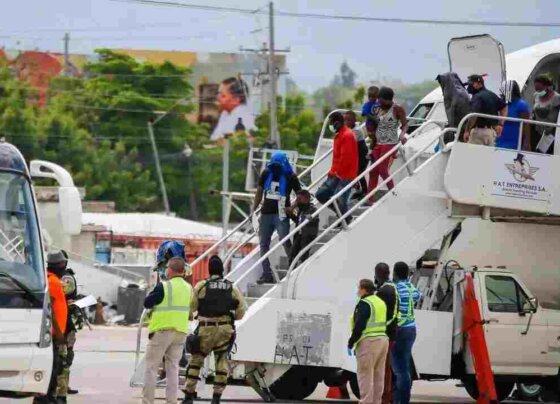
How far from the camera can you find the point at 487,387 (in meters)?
18.8

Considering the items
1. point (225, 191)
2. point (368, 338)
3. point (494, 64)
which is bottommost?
point (225, 191)

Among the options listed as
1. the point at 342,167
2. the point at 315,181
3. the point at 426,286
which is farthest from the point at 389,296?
the point at 315,181

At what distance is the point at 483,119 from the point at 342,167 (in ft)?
6.37

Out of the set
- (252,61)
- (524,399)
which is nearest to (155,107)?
(252,61)

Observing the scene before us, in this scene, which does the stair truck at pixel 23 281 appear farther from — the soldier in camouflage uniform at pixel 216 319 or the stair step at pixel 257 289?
the stair step at pixel 257 289

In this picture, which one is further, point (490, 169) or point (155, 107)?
point (155, 107)

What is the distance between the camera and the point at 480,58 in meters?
21.3

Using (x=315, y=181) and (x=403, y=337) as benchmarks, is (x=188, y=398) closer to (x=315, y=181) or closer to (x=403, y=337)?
(x=403, y=337)

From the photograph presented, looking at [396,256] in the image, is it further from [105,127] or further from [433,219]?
[105,127]

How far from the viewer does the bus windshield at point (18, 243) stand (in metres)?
14.0

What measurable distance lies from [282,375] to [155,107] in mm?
85107

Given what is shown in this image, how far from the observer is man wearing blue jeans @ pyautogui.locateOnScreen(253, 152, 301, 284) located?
19875mm

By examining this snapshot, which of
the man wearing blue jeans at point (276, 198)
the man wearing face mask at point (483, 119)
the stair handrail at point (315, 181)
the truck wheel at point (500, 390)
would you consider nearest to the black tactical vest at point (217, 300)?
the man wearing blue jeans at point (276, 198)

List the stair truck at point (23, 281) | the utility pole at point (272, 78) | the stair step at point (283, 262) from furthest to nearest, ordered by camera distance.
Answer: the utility pole at point (272, 78) < the stair step at point (283, 262) < the stair truck at point (23, 281)
